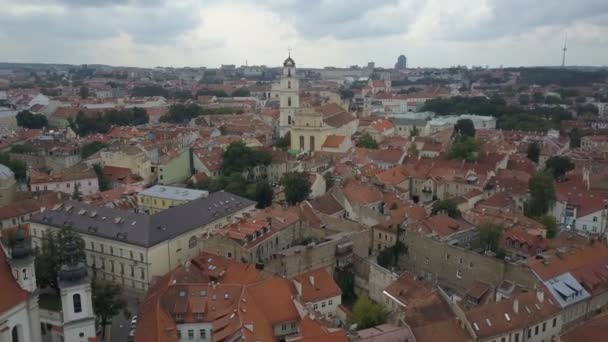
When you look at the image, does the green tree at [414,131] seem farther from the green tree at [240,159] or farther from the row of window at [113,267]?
the row of window at [113,267]

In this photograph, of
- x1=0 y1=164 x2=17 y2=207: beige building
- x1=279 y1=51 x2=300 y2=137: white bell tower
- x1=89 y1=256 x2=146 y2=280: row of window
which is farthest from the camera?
x1=279 y1=51 x2=300 y2=137: white bell tower

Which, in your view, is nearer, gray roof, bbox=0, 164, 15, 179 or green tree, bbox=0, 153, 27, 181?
gray roof, bbox=0, 164, 15, 179

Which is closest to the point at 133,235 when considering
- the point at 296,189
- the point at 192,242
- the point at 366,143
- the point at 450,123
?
the point at 192,242

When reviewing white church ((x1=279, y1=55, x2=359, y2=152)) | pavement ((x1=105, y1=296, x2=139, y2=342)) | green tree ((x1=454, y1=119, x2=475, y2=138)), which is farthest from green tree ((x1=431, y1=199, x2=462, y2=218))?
green tree ((x1=454, y1=119, x2=475, y2=138))

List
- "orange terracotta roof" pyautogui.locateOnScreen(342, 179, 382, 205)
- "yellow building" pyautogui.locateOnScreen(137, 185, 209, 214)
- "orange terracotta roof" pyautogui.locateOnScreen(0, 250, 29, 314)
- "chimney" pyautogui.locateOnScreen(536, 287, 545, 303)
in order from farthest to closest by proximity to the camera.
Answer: "yellow building" pyautogui.locateOnScreen(137, 185, 209, 214)
"orange terracotta roof" pyautogui.locateOnScreen(342, 179, 382, 205)
"chimney" pyautogui.locateOnScreen(536, 287, 545, 303)
"orange terracotta roof" pyautogui.locateOnScreen(0, 250, 29, 314)

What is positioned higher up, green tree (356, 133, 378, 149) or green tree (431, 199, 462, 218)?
green tree (356, 133, 378, 149)

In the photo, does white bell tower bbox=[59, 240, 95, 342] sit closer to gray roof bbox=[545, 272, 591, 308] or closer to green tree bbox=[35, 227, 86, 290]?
green tree bbox=[35, 227, 86, 290]

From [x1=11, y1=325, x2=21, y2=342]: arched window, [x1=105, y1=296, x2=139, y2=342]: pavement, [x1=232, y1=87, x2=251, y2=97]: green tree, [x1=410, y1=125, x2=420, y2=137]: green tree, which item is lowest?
[x1=105, y1=296, x2=139, y2=342]: pavement

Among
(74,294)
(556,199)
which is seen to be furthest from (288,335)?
(556,199)
